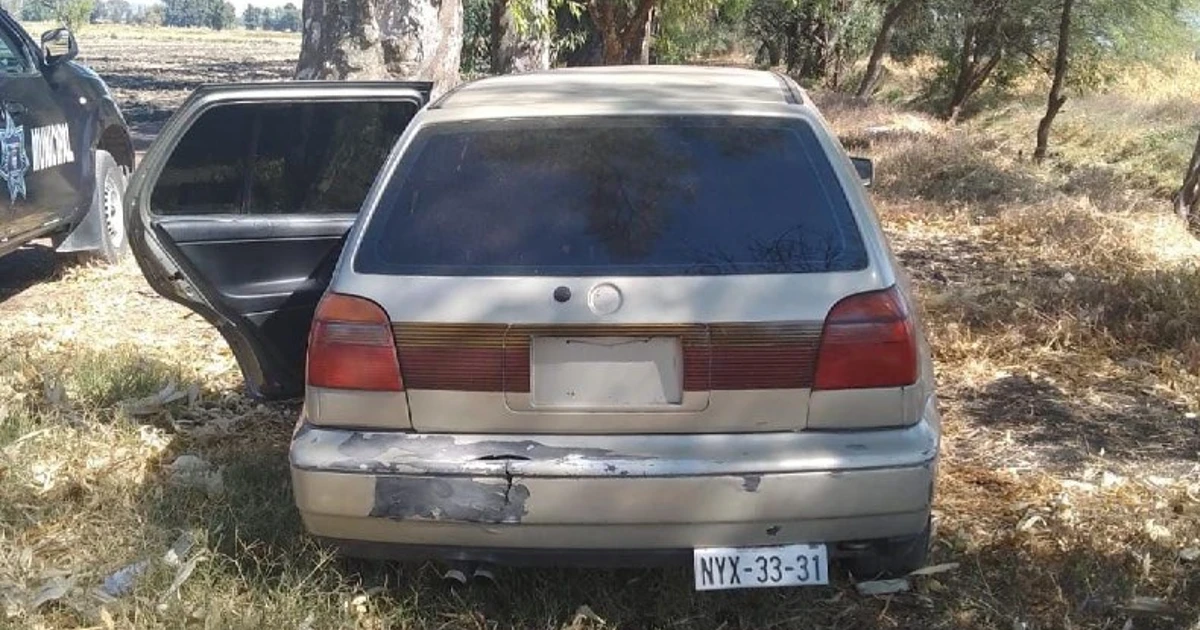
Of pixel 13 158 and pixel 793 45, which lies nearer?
pixel 13 158

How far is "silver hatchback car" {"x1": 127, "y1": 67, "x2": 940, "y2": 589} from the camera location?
9.46 feet

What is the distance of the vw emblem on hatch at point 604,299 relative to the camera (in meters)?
2.88

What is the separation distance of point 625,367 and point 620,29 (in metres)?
12.0

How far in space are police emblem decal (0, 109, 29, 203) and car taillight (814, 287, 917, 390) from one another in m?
4.93

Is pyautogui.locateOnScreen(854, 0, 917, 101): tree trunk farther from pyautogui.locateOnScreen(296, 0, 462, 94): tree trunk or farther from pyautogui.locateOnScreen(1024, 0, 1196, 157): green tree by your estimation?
pyautogui.locateOnScreen(296, 0, 462, 94): tree trunk

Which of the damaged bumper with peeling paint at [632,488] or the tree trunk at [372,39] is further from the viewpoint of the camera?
the tree trunk at [372,39]

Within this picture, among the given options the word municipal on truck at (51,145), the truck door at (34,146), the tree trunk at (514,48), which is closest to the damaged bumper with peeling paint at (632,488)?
the truck door at (34,146)

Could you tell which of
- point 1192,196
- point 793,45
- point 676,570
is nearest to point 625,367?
point 676,570

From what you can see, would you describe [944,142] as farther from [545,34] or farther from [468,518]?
[468,518]

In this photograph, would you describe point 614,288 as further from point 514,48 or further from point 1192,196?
point 514,48

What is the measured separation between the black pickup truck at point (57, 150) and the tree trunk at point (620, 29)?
22.9 feet

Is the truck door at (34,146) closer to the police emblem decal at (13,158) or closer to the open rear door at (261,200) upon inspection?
the police emblem decal at (13,158)

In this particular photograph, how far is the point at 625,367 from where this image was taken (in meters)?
2.91

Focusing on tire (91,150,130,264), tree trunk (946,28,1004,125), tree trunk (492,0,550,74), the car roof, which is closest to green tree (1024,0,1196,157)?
tree trunk (946,28,1004,125)
